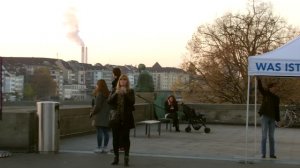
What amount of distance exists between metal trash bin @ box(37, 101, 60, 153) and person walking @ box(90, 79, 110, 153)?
813 millimetres

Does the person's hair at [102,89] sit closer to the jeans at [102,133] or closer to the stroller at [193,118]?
the jeans at [102,133]

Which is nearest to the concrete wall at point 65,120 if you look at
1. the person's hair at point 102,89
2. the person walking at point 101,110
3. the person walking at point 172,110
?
the person walking at point 101,110

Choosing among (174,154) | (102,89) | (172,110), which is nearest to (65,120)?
(102,89)

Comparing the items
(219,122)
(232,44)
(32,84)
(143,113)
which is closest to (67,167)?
(143,113)

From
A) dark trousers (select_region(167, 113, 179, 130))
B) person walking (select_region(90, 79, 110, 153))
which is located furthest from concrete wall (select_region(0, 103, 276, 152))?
dark trousers (select_region(167, 113, 179, 130))

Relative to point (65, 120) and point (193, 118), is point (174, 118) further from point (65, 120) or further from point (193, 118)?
point (65, 120)

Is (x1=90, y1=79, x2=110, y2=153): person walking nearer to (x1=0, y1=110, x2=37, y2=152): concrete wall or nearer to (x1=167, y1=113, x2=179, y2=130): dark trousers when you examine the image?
(x1=0, y1=110, x2=37, y2=152): concrete wall

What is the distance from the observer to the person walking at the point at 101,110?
39.4 ft

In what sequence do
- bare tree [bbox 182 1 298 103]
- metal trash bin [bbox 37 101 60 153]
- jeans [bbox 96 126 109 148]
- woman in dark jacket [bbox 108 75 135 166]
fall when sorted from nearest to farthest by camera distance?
woman in dark jacket [bbox 108 75 135 166], metal trash bin [bbox 37 101 60 153], jeans [bbox 96 126 109 148], bare tree [bbox 182 1 298 103]

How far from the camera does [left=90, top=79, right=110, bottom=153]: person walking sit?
12008 mm

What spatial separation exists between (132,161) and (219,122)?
13.3 meters

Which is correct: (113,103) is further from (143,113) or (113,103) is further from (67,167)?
(143,113)

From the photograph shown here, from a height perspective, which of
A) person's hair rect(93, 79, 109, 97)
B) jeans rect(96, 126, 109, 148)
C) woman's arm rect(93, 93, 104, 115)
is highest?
person's hair rect(93, 79, 109, 97)

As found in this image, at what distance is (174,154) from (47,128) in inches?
109
